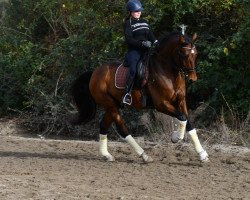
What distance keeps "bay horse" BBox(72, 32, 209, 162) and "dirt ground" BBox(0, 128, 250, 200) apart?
1.67ft

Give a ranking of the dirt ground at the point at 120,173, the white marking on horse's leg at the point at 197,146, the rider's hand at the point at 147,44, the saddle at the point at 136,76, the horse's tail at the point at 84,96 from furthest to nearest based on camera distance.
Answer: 1. the horse's tail at the point at 84,96
2. the saddle at the point at 136,76
3. the rider's hand at the point at 147,44
4. the white marking on horse's leg at the point at 197,146
5. the dirt ground at the point at 120,173

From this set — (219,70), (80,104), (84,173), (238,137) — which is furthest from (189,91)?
(84,173)

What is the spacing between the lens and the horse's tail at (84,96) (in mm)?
11078

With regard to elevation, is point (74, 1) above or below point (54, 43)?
above

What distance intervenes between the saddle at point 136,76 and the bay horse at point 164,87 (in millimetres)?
87

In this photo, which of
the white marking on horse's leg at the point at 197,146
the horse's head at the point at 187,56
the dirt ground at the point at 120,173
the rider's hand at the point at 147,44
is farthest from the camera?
the rider's hand at the point at 147,44

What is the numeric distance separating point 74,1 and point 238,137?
729cm

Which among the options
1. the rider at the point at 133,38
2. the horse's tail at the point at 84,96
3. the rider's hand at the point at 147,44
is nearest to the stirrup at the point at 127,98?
the rider at the point at 133,38

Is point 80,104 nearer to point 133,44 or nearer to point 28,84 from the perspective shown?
point 133,44

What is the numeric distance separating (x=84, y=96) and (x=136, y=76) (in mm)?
1799

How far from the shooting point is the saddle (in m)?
9.62

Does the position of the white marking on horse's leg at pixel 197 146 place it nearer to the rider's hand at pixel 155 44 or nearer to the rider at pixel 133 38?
the rider at pixel 133 38

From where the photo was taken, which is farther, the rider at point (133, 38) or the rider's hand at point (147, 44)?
the rider at point (133, 38)

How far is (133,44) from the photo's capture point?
31.5 ft
